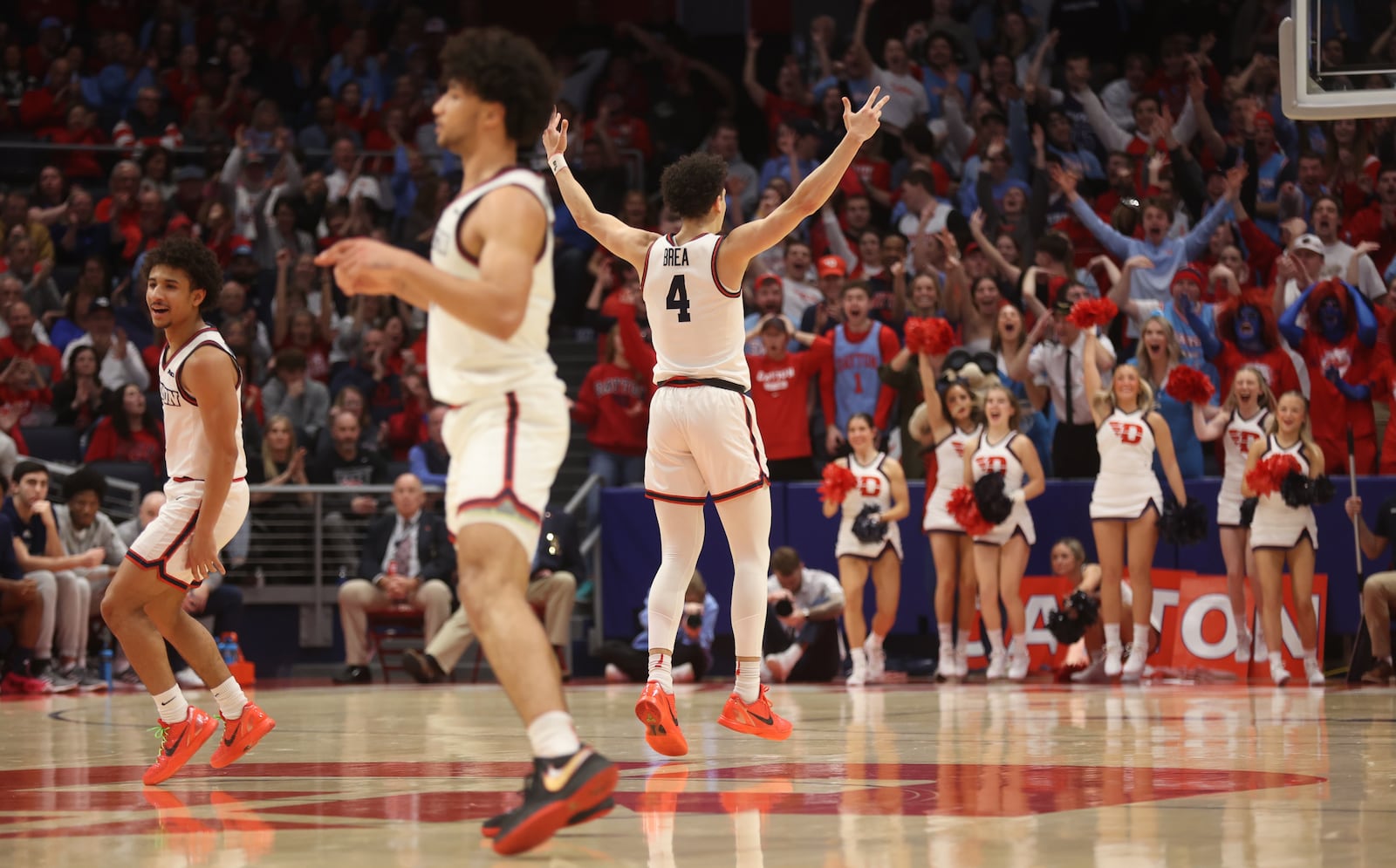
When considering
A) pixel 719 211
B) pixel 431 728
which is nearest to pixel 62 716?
pixel 431 728

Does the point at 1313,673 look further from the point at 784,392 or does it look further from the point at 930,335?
the point at 784,392

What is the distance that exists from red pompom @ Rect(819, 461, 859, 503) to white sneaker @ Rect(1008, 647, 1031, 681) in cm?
197

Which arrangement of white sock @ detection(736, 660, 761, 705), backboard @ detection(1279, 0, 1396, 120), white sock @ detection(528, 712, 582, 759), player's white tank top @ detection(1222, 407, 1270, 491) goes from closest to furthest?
white sock @ detection(528, 712, 582, 759) → white sock @ detection(736, 660, 761, 705) → backboard @ detection(1279, 0, 1396, 120) → player's white tank top @ detection(1222, 407, 1270, 491)

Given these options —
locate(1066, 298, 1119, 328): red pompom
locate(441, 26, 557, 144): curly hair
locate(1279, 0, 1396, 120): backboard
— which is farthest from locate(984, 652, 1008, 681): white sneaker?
locate(441, 26, 557, 144): curly hair

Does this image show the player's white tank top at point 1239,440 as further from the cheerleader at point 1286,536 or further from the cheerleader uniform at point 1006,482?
the cheerleader uniform at point 1006,482

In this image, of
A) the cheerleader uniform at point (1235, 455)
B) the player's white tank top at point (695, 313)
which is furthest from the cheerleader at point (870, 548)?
the player's white tank top at point (695, 313)

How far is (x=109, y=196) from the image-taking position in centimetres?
1925

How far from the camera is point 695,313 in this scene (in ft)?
25.4

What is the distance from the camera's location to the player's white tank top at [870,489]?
14375 millimetres

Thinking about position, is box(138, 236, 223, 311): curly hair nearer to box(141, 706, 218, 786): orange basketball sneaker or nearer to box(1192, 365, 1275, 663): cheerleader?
box(141, 706, 218, 786): orange basketball sneaker

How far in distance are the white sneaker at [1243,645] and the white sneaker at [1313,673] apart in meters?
0.69

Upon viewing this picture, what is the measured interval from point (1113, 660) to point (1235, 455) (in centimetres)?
194

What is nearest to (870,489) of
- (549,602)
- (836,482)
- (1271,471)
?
(836,482)

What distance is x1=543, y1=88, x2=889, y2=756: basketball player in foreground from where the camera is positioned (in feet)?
25.2
